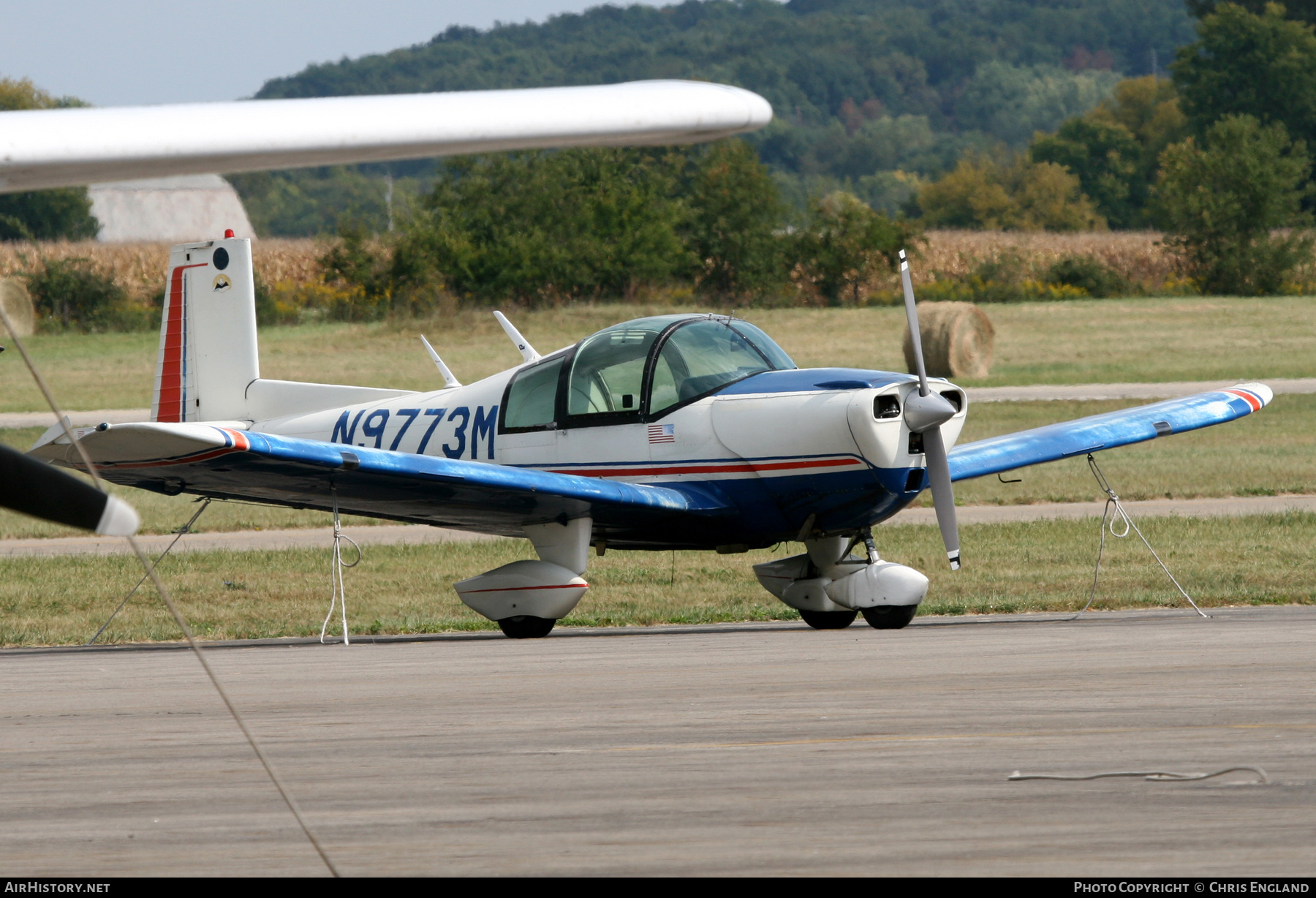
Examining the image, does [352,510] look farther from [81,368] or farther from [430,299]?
[430,299]

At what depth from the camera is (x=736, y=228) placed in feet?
170

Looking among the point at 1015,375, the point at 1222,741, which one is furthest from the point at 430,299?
the point at 1222,741

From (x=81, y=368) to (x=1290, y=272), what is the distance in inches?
1414

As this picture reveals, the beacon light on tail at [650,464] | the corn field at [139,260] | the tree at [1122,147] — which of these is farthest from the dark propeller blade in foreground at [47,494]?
the tree at [1122,147]

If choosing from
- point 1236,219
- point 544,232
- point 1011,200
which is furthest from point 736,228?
point 1011,200

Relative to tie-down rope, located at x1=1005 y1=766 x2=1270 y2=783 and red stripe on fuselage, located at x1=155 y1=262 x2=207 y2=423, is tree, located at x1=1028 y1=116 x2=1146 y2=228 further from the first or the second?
tie-down rope, located at x1=1005 y1=766 x2=1270 y2=783

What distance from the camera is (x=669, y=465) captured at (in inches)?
455

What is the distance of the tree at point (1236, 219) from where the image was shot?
5247 cm

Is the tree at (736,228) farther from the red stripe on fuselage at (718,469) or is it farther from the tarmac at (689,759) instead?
the tarmac at (689,759)

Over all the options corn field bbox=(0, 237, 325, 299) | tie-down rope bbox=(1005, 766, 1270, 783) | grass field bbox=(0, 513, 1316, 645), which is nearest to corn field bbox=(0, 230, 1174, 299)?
corn field bbox=(0, 237, 325, 299)

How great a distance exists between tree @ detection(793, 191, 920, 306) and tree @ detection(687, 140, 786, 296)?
1176mm

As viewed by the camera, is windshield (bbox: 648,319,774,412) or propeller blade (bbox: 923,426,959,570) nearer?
propeller blade (bbox: 923,426,959,570)

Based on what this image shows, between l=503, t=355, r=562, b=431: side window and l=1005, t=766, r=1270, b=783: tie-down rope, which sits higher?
l=503, t=355, r=562, b=431: side window

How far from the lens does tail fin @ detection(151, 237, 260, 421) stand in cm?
1369
